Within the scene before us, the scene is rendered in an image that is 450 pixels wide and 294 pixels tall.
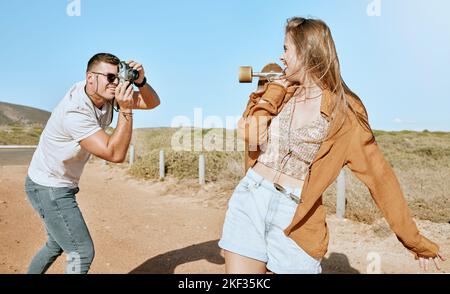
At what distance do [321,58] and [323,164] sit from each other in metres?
0.52

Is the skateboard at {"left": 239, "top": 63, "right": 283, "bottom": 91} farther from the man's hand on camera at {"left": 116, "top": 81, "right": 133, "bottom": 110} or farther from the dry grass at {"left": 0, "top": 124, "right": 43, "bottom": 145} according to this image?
the dry grass at {"left": 0, "top": 124, "right": 43, "bottom": 145}

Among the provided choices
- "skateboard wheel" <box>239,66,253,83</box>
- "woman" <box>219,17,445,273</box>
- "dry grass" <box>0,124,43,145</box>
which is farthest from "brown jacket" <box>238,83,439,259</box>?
"dry grass" <box>0,124,43,145</box>

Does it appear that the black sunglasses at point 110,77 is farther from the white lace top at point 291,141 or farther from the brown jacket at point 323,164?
the white lace top at point 291,141

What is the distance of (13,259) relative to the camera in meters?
5.07

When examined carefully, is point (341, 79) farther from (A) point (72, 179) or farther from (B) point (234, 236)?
(A) point (72, 179)

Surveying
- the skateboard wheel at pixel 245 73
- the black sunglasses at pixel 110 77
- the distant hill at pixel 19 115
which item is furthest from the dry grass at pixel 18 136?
the skateboard wheel at pixel 245 73

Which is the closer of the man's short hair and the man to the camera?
the man

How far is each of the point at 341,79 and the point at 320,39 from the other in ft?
0.80

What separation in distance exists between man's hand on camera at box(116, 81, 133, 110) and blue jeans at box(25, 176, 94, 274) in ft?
2.55

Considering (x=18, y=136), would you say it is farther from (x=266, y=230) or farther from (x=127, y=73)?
(x=266, y=230)

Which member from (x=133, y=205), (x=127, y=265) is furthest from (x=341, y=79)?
(x=133, y=205)

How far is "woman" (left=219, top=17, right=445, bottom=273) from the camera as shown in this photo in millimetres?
2135

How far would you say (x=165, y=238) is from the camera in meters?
6.26
